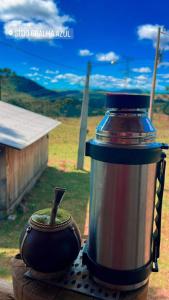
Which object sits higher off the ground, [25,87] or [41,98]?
[25,87]

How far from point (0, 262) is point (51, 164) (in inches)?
318

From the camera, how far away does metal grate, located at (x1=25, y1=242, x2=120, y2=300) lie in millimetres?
893

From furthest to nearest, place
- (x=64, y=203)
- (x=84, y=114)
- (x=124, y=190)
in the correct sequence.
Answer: (x=84, y=114) < (x=64, y=203) < (x=124, y=190)

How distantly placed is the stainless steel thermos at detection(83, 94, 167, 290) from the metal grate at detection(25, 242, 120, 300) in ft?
0.09

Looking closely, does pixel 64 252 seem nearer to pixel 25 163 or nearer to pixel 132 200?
pixel 132 200

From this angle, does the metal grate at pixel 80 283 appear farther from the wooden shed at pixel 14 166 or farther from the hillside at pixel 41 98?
the hillside at pixel 41 98

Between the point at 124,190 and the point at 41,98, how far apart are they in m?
34.6

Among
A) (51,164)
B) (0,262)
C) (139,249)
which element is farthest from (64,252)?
(51,164)

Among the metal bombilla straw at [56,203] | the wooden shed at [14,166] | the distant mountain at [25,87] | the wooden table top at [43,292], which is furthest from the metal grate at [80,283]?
the distant mountain at [25,87]

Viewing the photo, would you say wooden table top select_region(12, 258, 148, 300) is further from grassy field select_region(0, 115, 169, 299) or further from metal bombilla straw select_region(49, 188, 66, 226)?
grassy field select_region(0, 115, 169, 299)

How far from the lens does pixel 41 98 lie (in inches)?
Result: 1350

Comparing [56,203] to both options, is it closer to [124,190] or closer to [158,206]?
[124,190]

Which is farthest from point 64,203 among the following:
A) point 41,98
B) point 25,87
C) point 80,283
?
point 25,87

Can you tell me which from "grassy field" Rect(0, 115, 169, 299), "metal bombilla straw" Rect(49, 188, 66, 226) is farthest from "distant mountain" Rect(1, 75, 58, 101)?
A: "metal bombilla straw" Rect(49, 188, 66, 226)
